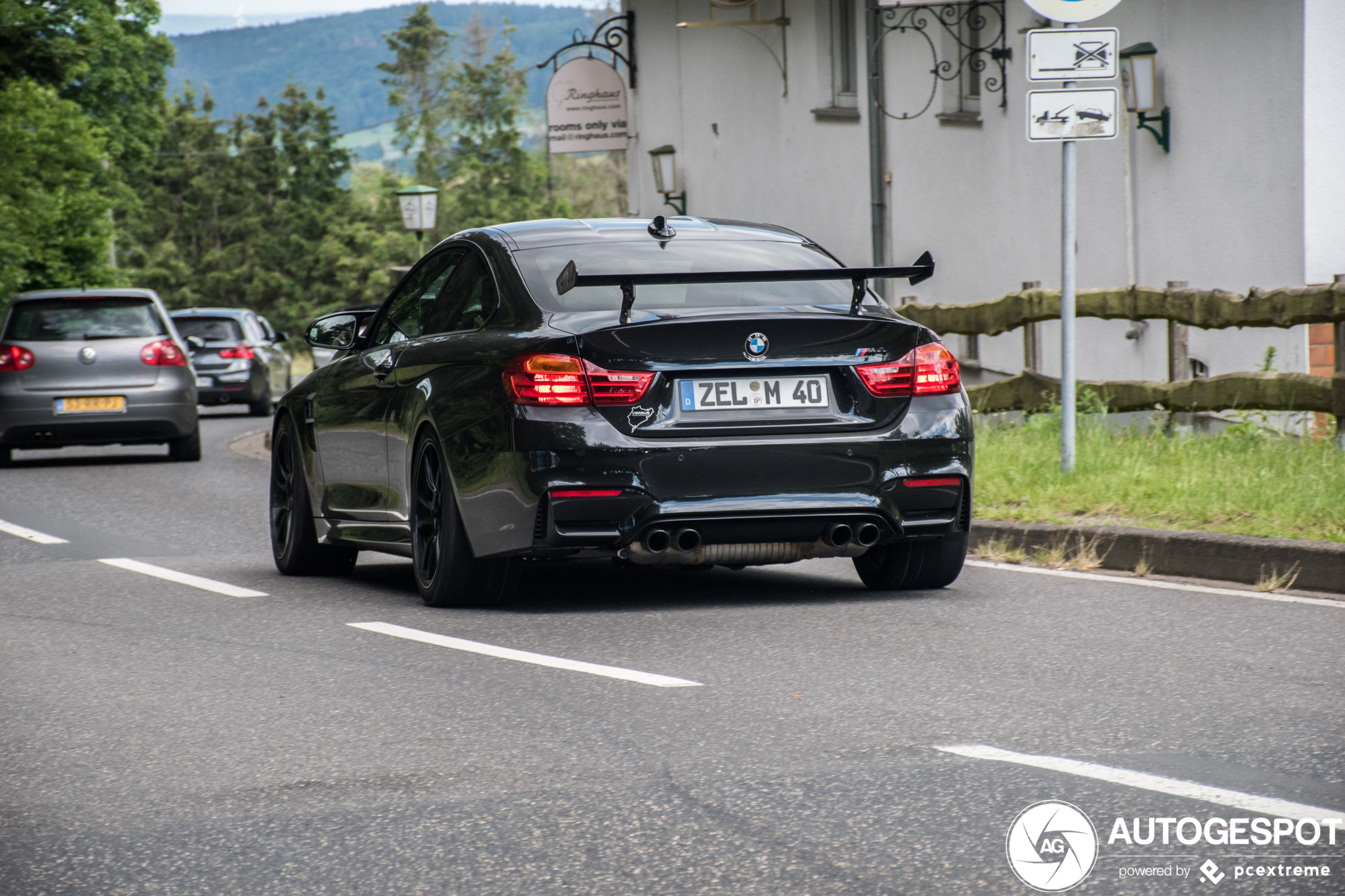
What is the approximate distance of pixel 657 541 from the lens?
272 inches

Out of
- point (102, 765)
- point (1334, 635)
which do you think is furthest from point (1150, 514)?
point (102, 765)

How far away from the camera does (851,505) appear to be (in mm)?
7055

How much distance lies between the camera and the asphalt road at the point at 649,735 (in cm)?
387

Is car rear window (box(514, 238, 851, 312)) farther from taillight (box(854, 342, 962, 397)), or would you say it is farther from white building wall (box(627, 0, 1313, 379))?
Answer: white building wall (box(627, 0, 1313, 379))

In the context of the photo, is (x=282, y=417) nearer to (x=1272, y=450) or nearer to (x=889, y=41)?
(x=1272, y=450)

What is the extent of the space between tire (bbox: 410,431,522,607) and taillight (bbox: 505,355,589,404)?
0.66 metres

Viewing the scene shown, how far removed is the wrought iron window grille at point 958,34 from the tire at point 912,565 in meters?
10.1

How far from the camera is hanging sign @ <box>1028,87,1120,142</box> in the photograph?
33.1 feet

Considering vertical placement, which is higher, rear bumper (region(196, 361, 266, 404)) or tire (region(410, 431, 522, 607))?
tire (region(410, 431, 522, 607))

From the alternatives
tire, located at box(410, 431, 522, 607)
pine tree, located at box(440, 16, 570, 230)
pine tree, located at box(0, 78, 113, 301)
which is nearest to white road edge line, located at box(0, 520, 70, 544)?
tire, located at box(410, 431, 522, 607)

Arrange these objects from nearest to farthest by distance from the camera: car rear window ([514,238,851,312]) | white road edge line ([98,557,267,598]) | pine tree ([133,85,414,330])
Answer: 1. car rear window ([514,238,851,312])
2. white road edge line ([98,557,267,598])
3. pine tree ([133,85,414,330])

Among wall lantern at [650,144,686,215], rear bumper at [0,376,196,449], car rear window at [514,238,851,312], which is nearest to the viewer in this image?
car rear window at [514,238,851,312]

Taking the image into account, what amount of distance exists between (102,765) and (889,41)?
59.7 ft

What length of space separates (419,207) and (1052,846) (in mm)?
26715
